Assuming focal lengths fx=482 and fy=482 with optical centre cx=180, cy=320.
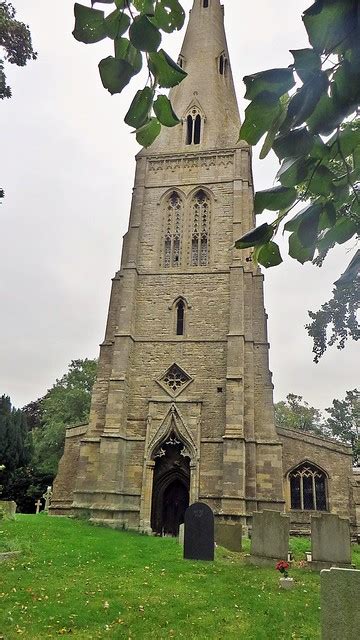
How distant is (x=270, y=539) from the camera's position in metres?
11.4

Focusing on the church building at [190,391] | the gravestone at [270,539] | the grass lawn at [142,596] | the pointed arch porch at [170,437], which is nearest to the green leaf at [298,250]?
the grass lawn at [142,596]

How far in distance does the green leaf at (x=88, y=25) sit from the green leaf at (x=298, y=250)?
0.76m

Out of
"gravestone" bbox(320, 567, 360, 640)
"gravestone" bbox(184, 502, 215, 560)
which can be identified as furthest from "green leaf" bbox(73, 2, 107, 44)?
"gravestone" bbox(184, 502, 215, 560)

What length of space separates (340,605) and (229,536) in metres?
9.07

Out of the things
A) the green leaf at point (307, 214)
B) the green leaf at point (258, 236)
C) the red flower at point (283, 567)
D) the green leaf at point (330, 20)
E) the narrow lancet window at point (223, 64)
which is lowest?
the red flower at point (283, 567)

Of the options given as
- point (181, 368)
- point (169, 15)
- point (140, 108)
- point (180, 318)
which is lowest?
point (140, 108)

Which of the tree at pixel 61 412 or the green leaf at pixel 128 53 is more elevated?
the tree at pixel 61 412

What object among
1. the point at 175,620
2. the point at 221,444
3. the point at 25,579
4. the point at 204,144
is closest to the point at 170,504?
the point at 221,444

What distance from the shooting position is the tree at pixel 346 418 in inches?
1773

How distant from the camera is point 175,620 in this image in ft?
23.0

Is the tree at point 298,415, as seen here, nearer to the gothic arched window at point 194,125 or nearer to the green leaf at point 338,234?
the gothic arched window at point 194,125

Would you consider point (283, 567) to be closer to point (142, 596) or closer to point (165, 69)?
point (142, 596)

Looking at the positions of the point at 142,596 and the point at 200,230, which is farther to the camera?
the point at 200,230

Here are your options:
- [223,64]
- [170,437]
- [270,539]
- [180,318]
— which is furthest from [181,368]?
[223,64]
